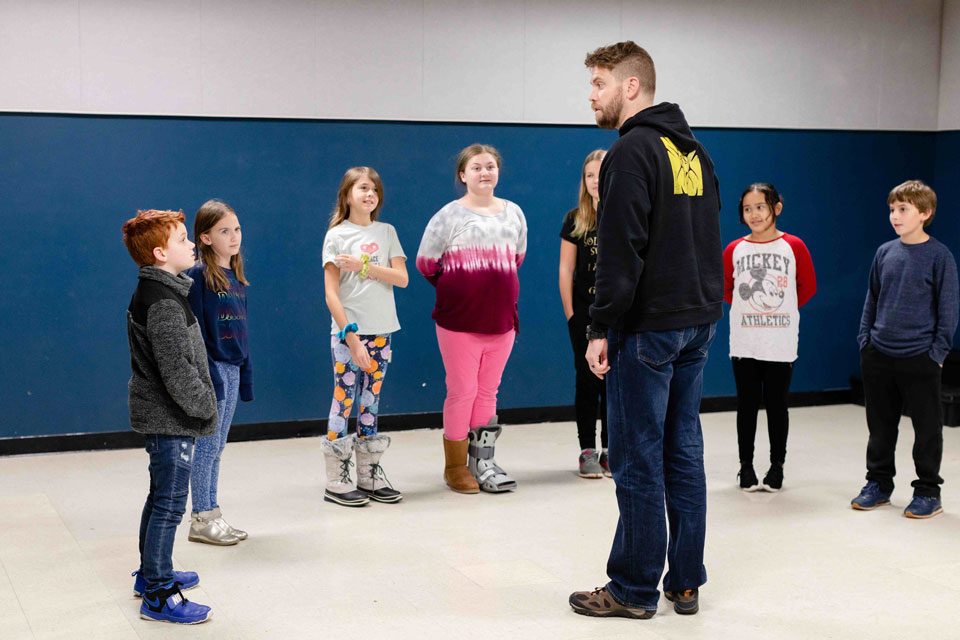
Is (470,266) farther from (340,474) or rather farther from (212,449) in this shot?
(212,449)

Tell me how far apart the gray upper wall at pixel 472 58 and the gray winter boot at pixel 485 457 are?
2.03 m

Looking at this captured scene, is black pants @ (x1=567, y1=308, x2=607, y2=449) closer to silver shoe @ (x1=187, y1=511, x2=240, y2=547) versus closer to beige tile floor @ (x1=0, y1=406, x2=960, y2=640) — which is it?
beige tile floor @ (x1=0, y1=406, x2=960, y2=640)

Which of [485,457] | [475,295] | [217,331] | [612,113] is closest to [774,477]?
[485,457]

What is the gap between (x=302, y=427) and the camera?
5.58 m

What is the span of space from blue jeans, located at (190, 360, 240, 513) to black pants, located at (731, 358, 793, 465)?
7.09 ft

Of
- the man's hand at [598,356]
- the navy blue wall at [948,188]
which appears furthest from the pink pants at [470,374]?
the navy blue wall at [948,188]

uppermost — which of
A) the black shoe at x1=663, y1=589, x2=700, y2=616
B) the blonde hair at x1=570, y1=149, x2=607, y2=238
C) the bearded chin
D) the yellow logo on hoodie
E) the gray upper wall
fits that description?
the gray upper wall

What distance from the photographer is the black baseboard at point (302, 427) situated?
5.10 metres

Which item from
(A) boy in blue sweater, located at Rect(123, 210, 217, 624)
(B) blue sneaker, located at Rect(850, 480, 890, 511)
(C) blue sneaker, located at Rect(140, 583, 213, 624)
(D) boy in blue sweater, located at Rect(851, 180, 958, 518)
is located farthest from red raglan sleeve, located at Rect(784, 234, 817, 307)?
(C) blue sneaker, located at Rect(140, 583, 213, 624)

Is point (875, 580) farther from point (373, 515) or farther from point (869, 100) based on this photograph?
point (869, 100)

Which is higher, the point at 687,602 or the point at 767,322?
the point at 767,322

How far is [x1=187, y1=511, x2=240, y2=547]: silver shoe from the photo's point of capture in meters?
3.64

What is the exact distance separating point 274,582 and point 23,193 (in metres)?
2.81

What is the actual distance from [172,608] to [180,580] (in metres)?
0.29
